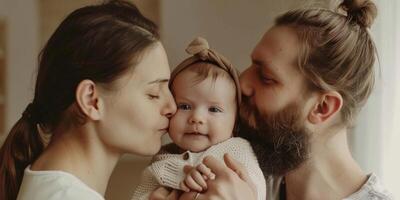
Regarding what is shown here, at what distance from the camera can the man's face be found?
1582 millimetres

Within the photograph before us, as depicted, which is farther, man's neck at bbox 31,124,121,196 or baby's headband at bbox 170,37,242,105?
baby's headband at bbox 170,37,242,105

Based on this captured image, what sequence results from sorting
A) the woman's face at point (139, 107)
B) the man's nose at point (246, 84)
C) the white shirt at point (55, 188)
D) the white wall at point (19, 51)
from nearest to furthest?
the white shirt at point (55, 188) < the woman's face at point (139, 107) < the man's nose at point (246, 84) < the white wall at point (19, 51)

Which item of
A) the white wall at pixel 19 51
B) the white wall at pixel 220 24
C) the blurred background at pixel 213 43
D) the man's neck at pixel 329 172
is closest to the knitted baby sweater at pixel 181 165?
the man's neck at pixel 329 172

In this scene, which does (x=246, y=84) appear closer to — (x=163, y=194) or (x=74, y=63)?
(x=163, y=194)

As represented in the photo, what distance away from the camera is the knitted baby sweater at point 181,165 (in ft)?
4.66

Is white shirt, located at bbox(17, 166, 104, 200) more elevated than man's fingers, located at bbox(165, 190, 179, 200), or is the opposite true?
white shirt, located at bbox(17, 166, 104, 200)

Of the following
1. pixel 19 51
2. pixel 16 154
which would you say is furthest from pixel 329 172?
pixel 19 51

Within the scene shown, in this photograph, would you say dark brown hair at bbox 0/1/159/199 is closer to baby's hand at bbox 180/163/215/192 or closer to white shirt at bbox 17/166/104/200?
white shirt at bbox 17/166/104/200

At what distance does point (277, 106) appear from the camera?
5.23 ft

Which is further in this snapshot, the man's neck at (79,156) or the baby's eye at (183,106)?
the baby's eye at (183,106)

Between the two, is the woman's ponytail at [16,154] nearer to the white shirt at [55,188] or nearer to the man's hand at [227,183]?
the white shirt at [55,188]

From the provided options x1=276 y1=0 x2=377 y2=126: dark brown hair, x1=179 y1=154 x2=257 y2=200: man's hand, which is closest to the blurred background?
x1=276 y1=0 x2=377 y2=126: dark brown hair

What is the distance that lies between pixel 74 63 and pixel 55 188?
10.1 inches

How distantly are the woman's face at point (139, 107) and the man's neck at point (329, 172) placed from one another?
447 millimetres
